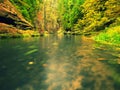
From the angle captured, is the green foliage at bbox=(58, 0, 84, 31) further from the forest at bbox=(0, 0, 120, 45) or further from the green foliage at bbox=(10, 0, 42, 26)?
the green foliage at bbox=(10, 0, 42, 26)

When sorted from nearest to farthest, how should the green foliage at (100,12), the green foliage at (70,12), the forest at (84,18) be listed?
the green foliage at (100,12), the forest at (84,18), the green foliage at (70,12)

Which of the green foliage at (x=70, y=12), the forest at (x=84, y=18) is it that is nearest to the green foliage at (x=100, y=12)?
the forest at (x=84, y=18)

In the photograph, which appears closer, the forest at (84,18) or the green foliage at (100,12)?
the green foliage at (100,12)

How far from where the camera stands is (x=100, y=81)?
27.1ft

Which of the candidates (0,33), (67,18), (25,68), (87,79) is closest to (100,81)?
(87,79)

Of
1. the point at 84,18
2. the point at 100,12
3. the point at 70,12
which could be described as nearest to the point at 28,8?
the point at 70,12

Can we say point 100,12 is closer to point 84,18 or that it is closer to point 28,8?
point 84,18

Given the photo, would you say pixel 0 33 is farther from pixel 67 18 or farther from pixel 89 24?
pixel 67 18

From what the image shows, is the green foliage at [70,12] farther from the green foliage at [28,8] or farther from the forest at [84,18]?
the green foliage at [28,8]

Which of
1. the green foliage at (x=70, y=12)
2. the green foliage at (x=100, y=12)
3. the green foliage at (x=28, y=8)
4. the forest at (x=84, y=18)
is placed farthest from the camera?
the green foliage at (x=70, y=12)

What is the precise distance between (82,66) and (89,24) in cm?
2730

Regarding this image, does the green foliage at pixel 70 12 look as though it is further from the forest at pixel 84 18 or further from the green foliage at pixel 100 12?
the green foliage at pixel 100 12

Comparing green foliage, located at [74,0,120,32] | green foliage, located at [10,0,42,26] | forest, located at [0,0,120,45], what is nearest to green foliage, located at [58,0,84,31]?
forest, located at [0,0,120,45]

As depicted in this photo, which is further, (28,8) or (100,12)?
(28,8)
